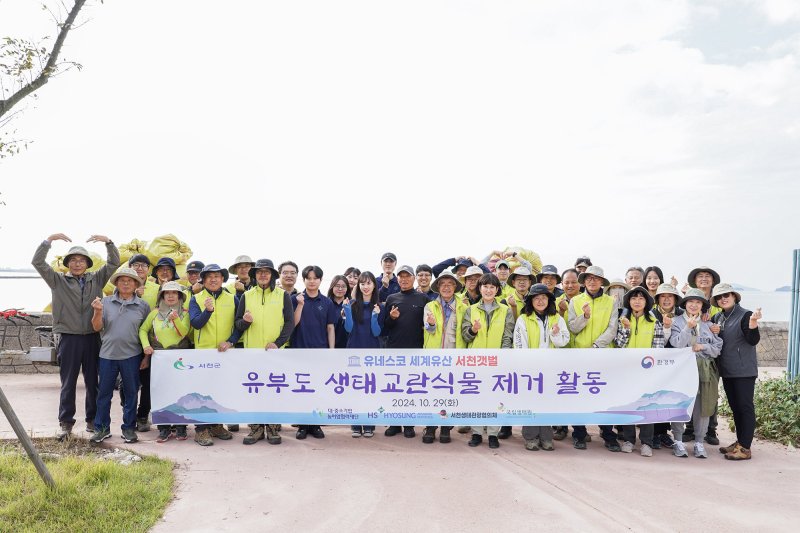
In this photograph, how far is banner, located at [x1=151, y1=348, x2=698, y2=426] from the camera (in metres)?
5.48

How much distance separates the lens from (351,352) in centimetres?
557

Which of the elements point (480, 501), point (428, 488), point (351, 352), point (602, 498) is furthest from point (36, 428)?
point (602, 498)

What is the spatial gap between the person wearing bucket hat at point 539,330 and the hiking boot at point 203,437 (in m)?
3.19

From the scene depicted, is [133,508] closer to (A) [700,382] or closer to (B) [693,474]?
(B) [693,474]

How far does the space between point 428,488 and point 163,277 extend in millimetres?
4034

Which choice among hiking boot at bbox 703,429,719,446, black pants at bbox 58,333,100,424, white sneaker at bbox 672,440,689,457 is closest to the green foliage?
hiking boot at bbox 703,429,719,446

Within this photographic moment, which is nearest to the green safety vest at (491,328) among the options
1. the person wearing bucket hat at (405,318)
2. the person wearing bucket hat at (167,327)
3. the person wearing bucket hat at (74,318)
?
the person wearing bucket hat at (405,318)

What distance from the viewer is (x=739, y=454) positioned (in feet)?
17.3

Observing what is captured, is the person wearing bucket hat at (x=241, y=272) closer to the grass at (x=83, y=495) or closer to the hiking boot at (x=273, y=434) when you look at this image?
the hiking boot at (x=273, y=434)

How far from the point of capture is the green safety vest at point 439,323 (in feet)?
18.7

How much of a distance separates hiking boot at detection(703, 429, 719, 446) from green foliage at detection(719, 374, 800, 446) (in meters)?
0.53

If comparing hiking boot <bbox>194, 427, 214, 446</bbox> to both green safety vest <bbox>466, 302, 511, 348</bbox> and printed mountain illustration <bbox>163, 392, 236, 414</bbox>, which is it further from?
green safety vest <bbox>466, 302, 511, 348</bbox>

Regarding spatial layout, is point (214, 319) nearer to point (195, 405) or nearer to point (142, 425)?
point (195, 405)

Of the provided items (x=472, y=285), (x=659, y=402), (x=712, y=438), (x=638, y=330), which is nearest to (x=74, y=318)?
(x=472, y=285)
